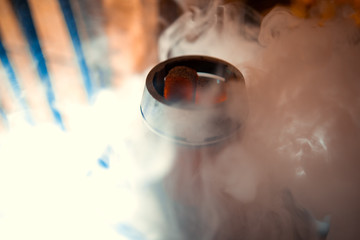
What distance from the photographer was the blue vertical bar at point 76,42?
2.18 metres

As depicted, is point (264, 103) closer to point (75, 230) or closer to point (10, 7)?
point (75, 230)

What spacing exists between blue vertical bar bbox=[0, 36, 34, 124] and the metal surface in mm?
1467

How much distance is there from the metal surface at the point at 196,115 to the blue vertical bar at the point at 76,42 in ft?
3.78

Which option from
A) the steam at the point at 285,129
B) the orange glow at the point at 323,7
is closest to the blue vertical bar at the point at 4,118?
the steam at the point at 285,129

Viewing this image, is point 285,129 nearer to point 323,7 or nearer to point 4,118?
point 323,7

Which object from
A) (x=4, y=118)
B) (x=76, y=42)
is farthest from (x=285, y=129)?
(x=4, y=118)

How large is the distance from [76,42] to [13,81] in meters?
0.62

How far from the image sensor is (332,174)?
159 centimetres

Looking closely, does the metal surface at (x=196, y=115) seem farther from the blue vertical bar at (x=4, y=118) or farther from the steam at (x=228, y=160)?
the blue vertical bar at (x=4, y=118)

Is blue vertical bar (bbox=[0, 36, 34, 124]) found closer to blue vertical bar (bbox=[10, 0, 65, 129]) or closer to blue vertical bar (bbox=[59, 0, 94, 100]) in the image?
blue vertical bar (bbox=[10, 0, 65, 129])

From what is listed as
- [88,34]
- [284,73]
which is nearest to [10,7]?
[88,34]

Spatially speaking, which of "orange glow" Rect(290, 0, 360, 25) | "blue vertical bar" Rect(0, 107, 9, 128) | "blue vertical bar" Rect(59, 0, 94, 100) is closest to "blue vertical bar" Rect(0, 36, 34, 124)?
"blue vertical bar" Rect(0, 107, 9, 128)

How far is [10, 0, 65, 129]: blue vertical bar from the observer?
210 centimetres

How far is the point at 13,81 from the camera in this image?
7.90ft
